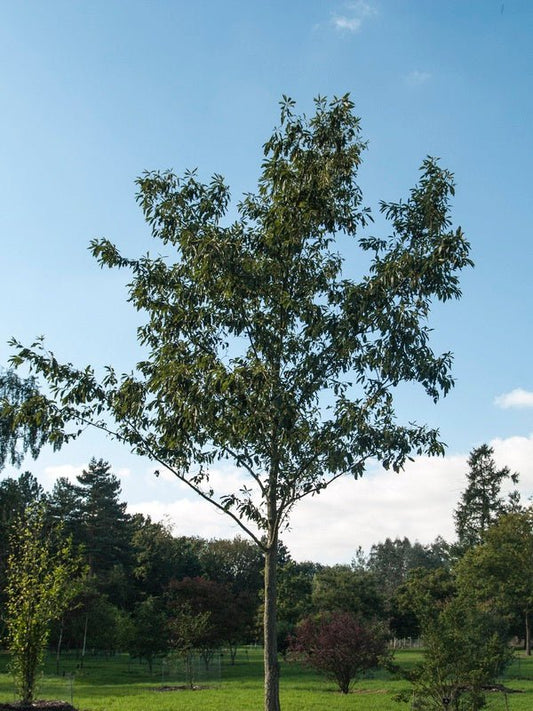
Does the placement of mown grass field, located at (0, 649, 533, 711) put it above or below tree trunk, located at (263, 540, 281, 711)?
below

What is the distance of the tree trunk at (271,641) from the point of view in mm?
13672

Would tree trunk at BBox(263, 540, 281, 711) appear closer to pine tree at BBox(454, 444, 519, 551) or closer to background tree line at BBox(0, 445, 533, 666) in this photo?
background tree line at BBox(0, 445, 533, 666)

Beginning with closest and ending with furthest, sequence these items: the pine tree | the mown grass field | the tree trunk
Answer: the tree trunk, the mown grass field, the pine tree

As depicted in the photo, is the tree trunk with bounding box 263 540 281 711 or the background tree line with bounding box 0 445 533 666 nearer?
the tree trunk with bounding box 263 540 281 711

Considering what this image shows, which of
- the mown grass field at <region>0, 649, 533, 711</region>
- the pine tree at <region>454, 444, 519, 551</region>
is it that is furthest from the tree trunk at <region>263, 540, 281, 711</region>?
the pine tree at <region>454, 444, 519, 551</region>

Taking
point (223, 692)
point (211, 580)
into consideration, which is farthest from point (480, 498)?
point (223, 692)

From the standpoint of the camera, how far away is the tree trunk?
44.9 ft

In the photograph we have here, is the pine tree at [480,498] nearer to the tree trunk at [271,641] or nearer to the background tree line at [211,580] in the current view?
the background tree line at [211,580]

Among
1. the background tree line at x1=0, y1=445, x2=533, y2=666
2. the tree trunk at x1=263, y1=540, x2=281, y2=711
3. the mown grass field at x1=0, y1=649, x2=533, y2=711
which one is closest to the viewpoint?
the tree trunk at x1=263, y1=540, x2=281, y2=711

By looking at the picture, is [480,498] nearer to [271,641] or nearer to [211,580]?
[211,580]

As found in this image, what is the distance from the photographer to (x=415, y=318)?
559 inches

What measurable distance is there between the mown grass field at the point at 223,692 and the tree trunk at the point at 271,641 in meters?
3.66

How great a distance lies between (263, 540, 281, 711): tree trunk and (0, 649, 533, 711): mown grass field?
3656 millimetres

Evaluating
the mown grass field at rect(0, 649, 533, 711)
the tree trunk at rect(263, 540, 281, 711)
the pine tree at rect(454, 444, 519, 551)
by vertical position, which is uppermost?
the pine tree at rect(454, 444, 519, 551)
